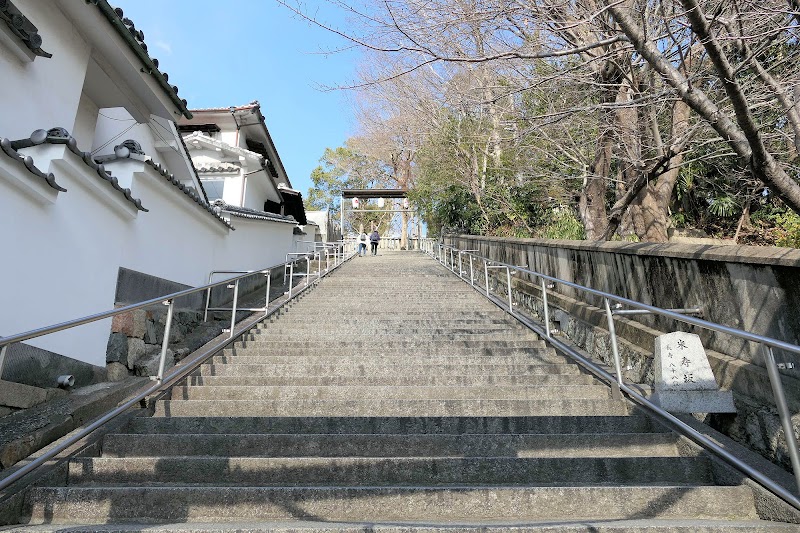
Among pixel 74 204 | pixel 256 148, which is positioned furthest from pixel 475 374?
pixel 256 148

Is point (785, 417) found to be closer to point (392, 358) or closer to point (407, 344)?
point (392, 358)

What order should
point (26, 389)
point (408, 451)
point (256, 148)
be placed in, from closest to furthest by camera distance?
1. point (408, 451)
2. point (26, 389)
3. point (256, 148)

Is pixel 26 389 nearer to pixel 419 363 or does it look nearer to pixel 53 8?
pixel 419 363

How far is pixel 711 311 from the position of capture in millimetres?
3199

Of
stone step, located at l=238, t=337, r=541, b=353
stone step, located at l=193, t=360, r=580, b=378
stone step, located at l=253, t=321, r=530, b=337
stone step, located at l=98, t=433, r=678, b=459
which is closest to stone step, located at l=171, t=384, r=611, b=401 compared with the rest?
stone step, located at l=193, t=360, r=580, b=378

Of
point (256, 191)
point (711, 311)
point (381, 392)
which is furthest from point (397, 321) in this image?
point (256, 191)

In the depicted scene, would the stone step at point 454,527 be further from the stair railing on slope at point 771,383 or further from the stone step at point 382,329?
the stone step at point 382,329

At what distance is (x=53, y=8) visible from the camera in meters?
4.11

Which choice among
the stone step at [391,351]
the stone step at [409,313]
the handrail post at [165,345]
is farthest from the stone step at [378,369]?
the stone step at [409,313]

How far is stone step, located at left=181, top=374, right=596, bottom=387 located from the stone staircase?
0.04 feet

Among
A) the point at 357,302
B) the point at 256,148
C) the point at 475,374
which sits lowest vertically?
the point at 475,374

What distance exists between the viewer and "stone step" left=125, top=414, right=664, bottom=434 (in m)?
2.82

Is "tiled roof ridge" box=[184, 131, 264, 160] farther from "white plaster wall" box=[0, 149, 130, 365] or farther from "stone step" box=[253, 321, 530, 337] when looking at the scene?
"white plaster wall" box=[0, 149, 130, 365]

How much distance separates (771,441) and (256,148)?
Result: 602 inches
